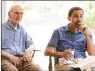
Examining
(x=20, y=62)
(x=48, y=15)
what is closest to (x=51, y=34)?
(x=48, y=15)

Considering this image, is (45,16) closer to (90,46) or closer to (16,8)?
(16,8)

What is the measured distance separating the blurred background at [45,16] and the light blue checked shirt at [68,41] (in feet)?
0.18

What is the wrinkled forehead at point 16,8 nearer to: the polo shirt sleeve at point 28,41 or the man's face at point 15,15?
the man's face at point 15,15

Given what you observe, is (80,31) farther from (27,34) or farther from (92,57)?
(27,34)

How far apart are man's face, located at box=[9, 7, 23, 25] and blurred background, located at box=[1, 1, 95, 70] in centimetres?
4

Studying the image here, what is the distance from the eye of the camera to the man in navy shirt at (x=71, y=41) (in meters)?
2.88

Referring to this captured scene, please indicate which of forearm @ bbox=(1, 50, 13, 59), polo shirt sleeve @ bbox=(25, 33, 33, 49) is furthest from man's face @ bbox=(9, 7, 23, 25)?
forearm @ bbox=(1, 50, 13, 59)

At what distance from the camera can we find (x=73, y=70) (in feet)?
9.31

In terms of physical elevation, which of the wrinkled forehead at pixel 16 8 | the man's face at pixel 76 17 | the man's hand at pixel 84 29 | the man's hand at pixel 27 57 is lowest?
the man's hand at pixel 27 57

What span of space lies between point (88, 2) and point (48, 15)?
1.38 ft

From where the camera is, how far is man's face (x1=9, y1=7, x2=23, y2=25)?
289 cm

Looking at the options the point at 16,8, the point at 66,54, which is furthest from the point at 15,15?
the point at 66,54

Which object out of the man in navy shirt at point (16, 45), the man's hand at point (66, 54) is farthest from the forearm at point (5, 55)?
the man's hand at point (66, 54)

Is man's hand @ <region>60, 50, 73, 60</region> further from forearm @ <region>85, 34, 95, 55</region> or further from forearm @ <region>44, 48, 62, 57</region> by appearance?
forearm @ <region>85, 34, 95, 55</region>
